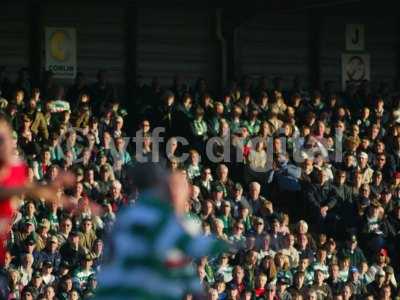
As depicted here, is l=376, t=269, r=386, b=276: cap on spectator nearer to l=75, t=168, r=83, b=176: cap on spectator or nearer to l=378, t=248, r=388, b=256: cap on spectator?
l=378, t=248, r=388, b=256: cap on spectator

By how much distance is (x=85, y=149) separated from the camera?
22047 mm

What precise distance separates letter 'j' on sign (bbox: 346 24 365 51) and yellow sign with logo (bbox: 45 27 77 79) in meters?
6.64

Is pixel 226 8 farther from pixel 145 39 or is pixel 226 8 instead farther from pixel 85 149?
pixel 85 149

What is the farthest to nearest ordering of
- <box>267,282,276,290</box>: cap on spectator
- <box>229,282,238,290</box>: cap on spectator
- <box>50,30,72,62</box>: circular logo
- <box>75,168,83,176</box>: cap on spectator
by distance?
<box>50,30,72,62</box>: circular logo, <box>267,282,276,290</box>: cap on spectator, <box>75,168,83,176</box>: cap on spectator, <box>229,282,238,290</box>: cap on spectator

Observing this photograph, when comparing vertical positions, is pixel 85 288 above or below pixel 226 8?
below

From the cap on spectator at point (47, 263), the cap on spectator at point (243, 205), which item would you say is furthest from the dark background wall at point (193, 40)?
the cap on spectator at point (47, 263)

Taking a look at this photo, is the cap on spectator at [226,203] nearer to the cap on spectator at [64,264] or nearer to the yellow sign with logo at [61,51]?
the cap on spectator at [64,264]

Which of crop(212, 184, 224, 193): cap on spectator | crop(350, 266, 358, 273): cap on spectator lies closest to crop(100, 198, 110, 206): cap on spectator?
crop(212, 184, 224, 193): cap on spectator

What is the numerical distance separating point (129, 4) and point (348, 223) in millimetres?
6736

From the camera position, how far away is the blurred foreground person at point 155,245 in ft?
32.5

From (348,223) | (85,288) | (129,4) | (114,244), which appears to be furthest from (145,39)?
(114,244)

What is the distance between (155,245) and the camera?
32.7 feet

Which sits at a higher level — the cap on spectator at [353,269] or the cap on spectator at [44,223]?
the cap on spectator at [44,223]

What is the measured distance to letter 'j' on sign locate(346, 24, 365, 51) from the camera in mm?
30625
